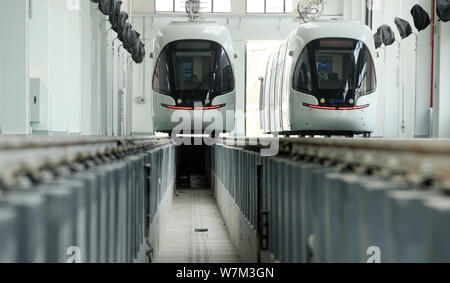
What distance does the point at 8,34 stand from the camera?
9.82m

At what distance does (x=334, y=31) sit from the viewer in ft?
45.4

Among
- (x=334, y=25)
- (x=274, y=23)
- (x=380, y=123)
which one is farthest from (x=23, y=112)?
(x=274, y=23)

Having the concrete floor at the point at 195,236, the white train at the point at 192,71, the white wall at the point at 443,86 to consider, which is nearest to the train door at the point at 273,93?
the white train at the point at 192,71

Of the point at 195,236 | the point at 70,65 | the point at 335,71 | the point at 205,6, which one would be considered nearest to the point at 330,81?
→ the point at 335,71

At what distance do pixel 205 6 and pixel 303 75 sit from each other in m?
16.1

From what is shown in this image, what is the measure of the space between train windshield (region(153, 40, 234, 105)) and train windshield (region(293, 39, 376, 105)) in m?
2.12

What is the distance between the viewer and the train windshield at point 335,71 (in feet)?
44.8

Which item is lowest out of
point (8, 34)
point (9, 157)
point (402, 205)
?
point (402, 205)

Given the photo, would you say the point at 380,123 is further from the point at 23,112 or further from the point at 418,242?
the point at 418,242

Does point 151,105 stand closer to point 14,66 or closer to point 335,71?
point 335,71

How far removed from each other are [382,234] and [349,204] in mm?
299

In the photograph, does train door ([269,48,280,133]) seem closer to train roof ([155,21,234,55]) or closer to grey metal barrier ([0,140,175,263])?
train roof ([155,21,234,55])

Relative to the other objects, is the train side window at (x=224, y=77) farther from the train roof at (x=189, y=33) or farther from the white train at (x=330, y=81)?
the white train at (x=330, y=81)

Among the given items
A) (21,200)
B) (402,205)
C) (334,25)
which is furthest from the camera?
(334,25)
